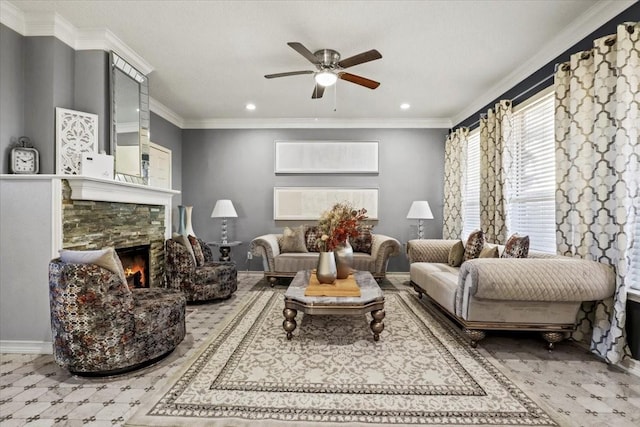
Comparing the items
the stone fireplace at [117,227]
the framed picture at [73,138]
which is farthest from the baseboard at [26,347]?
the framed picture at [73,138]

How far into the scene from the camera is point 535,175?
352 centimetres

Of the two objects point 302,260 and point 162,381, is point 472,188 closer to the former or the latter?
point 302,260

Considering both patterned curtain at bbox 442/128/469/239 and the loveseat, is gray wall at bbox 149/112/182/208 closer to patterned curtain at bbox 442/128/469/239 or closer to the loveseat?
the loveseat

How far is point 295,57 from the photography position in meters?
3.44

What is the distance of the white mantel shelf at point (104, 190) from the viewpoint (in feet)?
8.29

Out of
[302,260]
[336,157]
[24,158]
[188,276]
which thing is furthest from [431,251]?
[24,158]

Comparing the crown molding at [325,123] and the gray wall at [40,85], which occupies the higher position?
the crown molding at [325,123]

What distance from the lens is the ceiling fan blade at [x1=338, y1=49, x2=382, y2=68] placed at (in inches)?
107

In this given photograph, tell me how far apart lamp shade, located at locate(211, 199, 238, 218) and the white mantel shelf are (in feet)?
4.86

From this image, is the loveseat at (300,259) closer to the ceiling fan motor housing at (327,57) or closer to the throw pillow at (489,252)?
the throw pillow at (489,252)

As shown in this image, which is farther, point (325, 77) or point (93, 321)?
point (325, 77)

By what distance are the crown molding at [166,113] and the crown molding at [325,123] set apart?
0.52 ft

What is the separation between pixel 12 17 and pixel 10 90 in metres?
0.61

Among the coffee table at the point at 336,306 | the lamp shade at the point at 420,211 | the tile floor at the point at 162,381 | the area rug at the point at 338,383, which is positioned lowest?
the tile floor at the point at 162,381
